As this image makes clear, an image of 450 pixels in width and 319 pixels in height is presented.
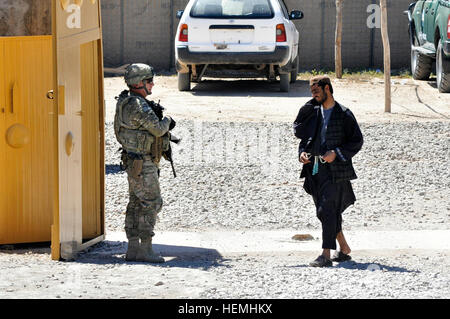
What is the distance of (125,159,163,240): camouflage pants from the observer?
7602 mm

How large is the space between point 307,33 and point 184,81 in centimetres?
437

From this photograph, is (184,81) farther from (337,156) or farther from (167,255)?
(337,156)

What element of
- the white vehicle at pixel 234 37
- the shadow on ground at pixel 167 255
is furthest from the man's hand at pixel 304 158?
the white vehicle at pixel 234 37

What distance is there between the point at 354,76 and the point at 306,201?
9.94 m

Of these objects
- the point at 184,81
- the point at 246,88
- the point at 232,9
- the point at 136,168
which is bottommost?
the point at 246,88

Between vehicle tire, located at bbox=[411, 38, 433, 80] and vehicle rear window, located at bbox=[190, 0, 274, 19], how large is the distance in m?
3.40

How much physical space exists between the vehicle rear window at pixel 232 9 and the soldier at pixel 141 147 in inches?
351

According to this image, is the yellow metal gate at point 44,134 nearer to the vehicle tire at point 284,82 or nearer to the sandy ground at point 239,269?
the sandy ground at point 239,269

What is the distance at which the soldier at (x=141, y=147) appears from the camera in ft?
24.7

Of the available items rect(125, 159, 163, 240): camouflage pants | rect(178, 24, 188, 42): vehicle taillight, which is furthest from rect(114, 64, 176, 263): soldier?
rect(178, 24, 188, 42): vehicle taillight

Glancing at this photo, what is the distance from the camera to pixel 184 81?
1731 cm

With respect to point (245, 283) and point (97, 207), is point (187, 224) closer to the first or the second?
point (97, 207)

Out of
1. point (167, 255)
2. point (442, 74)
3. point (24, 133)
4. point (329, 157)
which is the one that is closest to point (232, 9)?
point (442, 74)

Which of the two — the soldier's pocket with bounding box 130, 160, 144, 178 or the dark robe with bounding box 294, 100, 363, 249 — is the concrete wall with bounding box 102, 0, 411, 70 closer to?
the dark robe with bounding box 294, 100, 363, 249
